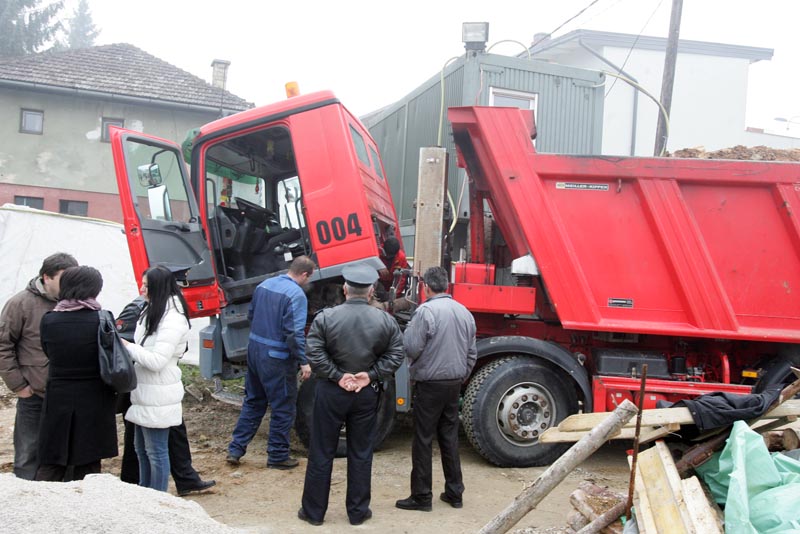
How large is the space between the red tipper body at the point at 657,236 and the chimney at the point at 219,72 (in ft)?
51.4

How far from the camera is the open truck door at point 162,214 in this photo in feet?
15.2

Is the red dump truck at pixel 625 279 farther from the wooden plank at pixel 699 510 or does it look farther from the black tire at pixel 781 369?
the wooden plank at pixel 699 510

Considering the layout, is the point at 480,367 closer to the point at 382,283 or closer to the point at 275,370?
the point at 382,283

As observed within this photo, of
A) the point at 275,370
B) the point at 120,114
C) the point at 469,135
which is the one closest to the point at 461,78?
the point at 469,135

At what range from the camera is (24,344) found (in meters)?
3.66

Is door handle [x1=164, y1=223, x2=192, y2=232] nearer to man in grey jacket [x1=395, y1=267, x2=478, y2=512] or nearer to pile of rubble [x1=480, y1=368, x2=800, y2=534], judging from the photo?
man in grey jacket [x1=395, y1=267, x2=478, y2=512]

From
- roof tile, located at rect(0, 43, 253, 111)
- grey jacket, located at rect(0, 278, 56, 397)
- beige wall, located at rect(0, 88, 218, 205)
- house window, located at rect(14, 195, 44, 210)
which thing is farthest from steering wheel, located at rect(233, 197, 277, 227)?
house window, located at rect(14, 195, 44, 210)

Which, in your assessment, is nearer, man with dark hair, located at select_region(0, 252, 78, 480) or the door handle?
man with dark hair, located at select_region(0, 252, 78, 480)

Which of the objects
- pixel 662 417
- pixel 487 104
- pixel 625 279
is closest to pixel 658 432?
pixel 662 417

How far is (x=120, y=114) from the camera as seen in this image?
16938mm

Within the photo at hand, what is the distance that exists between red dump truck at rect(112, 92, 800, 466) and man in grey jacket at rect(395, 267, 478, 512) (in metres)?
0.64

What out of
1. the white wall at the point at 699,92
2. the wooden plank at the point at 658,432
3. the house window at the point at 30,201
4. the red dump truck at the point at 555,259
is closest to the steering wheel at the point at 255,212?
the red dump truck at the point at 555,259

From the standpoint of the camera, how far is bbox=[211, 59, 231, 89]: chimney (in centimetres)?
1862

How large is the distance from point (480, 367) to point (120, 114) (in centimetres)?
1518
